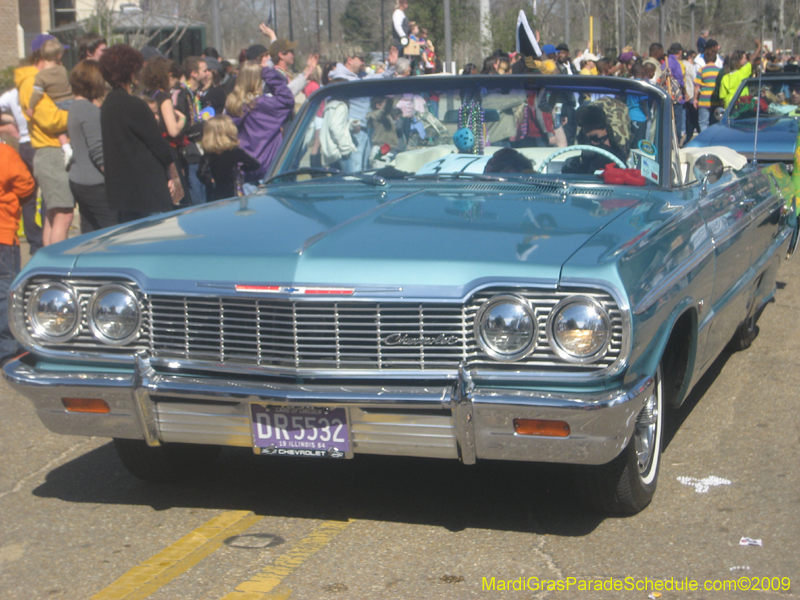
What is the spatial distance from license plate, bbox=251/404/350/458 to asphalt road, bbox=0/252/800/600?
37 centimetres

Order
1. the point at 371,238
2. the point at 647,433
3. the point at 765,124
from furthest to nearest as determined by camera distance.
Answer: the point at 765,124
the point at 647,433
the point at 371,238

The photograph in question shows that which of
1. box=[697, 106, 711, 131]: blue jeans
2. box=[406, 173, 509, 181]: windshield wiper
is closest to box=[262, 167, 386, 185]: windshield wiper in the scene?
box=[406, 173, 509, 181]: windshield wiper

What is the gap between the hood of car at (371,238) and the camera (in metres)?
3.13

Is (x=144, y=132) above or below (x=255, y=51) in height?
below

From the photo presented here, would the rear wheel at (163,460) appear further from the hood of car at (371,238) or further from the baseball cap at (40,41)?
the baseball cap at (40,41)

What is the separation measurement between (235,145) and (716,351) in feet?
15.4

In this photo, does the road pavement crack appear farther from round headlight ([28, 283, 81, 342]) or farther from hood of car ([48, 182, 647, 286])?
hood of car ([48, 182, 647, 286])

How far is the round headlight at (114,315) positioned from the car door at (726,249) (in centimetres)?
223

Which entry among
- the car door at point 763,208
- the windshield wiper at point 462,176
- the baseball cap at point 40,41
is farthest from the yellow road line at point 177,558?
the baseball cap at point 40,41

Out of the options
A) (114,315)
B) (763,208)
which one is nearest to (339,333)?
(114,315)

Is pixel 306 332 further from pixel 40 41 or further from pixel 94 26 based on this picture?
pixel 94 26

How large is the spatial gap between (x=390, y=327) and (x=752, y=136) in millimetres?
8351

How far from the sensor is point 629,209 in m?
3.87

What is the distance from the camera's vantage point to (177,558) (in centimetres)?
333
